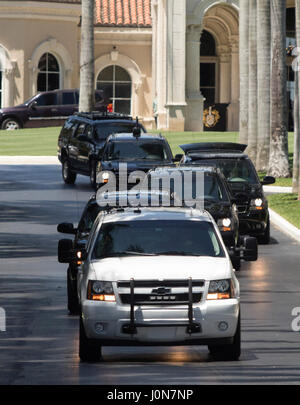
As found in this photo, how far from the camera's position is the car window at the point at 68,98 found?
61.3m

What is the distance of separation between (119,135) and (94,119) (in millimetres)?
4539

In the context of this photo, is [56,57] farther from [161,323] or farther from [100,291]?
[161,323]

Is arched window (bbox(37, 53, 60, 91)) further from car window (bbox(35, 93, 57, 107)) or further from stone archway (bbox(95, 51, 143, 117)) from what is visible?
car window (bbox(35, 93, 57, 107))

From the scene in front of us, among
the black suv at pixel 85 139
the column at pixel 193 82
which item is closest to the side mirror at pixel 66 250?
the black suv at pixel 85 139

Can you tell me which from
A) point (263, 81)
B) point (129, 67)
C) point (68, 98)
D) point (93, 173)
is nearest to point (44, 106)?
point (68, 98)

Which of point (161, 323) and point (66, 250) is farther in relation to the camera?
point (66, 250)

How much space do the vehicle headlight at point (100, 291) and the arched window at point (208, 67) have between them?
55.2 meters

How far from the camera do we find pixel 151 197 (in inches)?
733

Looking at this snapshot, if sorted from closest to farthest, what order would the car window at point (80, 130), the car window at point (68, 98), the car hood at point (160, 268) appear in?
the car hood at point (160, 268), the car window at point (80, 130), the car window at point (68, 98)

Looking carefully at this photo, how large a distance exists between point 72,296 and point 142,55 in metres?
52.9

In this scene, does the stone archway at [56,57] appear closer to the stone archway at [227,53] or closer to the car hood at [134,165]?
the stone archway at [227,53]

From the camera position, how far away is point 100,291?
43.8 feet

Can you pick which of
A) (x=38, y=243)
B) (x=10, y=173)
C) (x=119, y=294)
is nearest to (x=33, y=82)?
(x=10, y=173)

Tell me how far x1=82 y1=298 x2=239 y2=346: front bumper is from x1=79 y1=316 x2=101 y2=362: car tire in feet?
0.62
